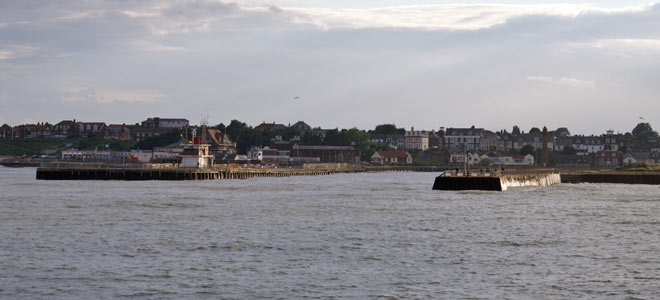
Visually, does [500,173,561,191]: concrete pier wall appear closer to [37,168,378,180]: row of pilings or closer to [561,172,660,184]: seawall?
[561,172,660,184]: seawall

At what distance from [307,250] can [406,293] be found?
10441 millimetres

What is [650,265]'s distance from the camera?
107 feet

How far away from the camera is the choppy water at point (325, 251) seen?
27406 mm

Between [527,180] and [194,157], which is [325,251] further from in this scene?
[194,157]

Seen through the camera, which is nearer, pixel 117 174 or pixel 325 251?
pixel 325 251

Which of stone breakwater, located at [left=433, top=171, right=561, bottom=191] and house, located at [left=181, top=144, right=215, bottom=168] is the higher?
house, located at [left=181, top=144, right=215, bottom=168]

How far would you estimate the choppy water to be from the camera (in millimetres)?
27406

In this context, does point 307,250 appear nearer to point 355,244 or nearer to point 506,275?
point 355,244

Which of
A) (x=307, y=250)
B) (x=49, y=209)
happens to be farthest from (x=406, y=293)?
(x=49, y=209)

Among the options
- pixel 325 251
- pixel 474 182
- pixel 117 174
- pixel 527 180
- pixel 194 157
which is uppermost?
pixel 194 157

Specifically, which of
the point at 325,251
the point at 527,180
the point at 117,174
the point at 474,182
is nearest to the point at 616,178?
the point at 527,180

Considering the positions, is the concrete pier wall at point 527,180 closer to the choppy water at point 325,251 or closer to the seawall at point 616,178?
the seawall at point 616,178

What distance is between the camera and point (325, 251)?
36.2 meters

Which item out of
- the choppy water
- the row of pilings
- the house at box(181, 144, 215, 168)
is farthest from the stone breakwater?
the house at box(181, 144, 215, 168)
